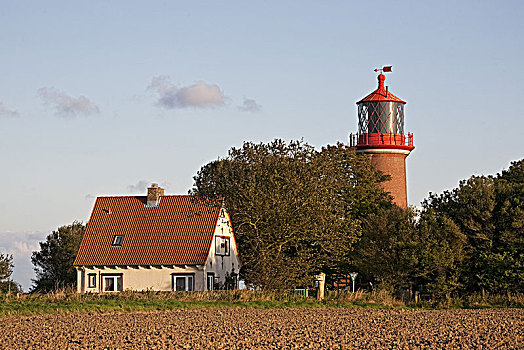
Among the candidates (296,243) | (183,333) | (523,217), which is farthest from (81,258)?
(183,333)

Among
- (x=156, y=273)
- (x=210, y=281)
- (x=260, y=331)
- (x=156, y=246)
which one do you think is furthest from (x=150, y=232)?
(x=260, y=331)

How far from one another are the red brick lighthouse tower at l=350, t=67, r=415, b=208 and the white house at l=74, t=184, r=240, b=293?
11.8 meters

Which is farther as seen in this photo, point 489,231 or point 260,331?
point 489,231

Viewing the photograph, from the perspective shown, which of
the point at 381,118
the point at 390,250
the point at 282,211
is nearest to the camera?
the point at 282,211

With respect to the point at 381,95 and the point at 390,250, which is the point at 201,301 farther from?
the point at 381,95

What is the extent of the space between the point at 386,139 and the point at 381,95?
328 cm

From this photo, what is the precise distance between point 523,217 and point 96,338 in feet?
99.6

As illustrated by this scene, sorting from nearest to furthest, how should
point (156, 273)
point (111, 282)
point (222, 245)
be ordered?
1. point (156, 273)
2. point (111, 282)
3. point (222, 245)

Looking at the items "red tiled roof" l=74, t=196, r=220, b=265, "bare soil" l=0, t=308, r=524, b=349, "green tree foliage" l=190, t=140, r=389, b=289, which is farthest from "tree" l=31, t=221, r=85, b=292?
"bare soil" l=0, t=308, r=524, b=349

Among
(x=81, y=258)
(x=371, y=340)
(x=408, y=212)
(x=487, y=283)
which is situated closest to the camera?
(x=371, y=340)

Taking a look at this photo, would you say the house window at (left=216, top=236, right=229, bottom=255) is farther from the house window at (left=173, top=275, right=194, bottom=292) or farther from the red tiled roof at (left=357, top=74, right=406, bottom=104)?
the red tiled roof at (left=357, top=74, right=406, bottom=104)

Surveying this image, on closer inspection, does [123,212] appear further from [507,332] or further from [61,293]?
[507,332]

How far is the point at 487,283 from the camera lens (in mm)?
44969

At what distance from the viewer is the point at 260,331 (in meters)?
23.2
